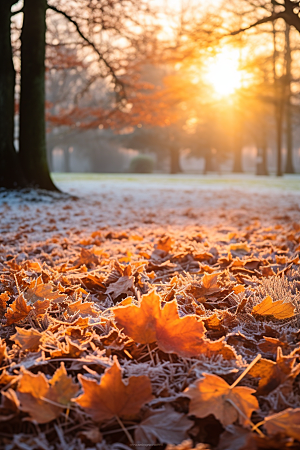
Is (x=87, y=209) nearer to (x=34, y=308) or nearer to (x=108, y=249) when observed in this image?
(x=108, y=249)

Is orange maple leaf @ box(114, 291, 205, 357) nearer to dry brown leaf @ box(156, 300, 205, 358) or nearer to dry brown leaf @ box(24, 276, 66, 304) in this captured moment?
dry brown leaf @ box(156, 300, 205, 358)

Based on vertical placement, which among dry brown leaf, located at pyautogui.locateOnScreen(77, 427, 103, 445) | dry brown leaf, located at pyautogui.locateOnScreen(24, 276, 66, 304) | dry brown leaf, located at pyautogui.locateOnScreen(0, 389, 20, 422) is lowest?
dry brown leaf, located at pyautogui.locateOnScreen(77, 427, 103, 445)

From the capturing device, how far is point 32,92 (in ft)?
22.9

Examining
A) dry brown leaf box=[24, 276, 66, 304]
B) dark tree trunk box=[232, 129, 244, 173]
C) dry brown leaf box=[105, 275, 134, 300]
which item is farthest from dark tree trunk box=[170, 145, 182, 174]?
dry brown leaf box=[24, 276, 66, 304]

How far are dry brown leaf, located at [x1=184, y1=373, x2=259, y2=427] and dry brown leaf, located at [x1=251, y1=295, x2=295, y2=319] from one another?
517 mm

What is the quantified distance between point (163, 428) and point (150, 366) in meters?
0.24

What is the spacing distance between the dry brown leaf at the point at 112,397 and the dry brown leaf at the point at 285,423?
0.91ft

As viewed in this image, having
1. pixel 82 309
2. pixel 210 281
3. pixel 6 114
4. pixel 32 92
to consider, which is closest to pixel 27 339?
pixel 82 309

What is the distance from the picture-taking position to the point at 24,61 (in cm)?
699

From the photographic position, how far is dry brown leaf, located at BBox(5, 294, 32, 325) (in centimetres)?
126

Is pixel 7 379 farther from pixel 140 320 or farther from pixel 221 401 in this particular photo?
pixel 221 401

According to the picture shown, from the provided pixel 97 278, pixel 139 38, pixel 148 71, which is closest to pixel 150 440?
pixel 97 278

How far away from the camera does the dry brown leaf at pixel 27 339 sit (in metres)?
1.06

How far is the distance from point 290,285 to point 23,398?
1318 mm
